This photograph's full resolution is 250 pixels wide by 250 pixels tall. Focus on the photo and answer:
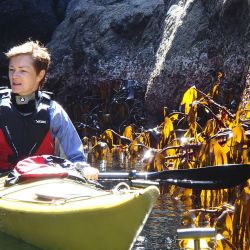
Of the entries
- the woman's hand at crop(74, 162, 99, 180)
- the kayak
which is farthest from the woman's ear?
the kayak

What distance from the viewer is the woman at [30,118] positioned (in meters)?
4.05

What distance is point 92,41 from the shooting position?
12.9 metres

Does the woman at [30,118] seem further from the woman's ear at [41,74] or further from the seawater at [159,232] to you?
the seawater at [159,232]

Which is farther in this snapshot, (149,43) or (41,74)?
(149,43)

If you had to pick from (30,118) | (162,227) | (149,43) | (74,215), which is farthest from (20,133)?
(149,43)

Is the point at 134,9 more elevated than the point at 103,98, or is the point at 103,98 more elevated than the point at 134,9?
the point at 134,9

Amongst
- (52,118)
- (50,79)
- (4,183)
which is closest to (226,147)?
(52,118)

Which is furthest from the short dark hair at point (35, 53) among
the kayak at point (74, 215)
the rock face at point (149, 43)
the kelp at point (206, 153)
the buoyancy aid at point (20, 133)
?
the rock face at point (149, 43)

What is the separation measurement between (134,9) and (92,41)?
114 centimetres

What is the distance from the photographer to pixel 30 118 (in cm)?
411

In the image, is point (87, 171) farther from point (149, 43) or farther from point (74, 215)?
point (149, 43)

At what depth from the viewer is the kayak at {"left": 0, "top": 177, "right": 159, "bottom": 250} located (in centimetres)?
290

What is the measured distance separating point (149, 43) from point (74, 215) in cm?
921

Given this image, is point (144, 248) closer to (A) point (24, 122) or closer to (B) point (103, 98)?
(A) point (24, 122)
